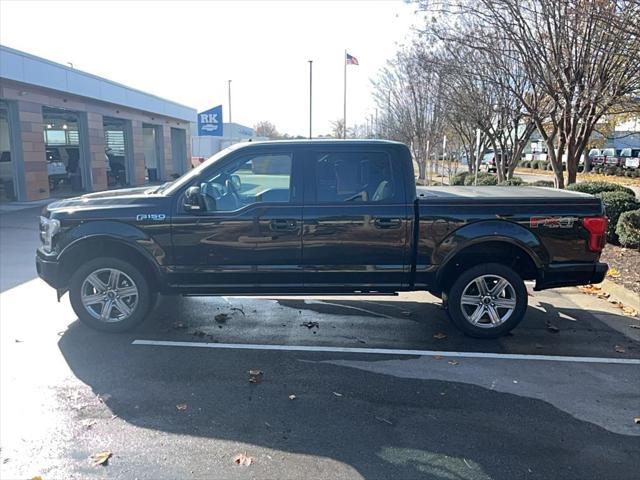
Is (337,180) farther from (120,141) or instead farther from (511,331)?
(120,141)

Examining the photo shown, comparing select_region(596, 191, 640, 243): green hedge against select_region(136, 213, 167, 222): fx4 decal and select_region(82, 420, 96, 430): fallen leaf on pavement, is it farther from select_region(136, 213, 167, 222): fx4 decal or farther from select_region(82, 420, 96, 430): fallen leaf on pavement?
select_region(82, 420, 96, 430): fallen leaf on pavement

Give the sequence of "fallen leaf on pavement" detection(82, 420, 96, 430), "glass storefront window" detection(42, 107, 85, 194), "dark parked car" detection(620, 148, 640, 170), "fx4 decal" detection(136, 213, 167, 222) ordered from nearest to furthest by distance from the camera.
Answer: "fallen leaf on pavement" detection(82, 420, 96, 430) < "fx4 decal" detection(136, 213, 167, 222) < "glass storefront window" detection(42, 107, 85, 194) < "dark parked car" detection(620, 148, 640, 170)

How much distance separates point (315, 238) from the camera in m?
5.10

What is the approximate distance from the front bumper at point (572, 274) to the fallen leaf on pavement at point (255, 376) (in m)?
3.06

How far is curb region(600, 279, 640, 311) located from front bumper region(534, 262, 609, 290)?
147cm

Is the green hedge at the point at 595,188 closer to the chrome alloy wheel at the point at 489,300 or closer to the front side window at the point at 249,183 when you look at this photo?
the chrome alloy wheel at the point at 489,300

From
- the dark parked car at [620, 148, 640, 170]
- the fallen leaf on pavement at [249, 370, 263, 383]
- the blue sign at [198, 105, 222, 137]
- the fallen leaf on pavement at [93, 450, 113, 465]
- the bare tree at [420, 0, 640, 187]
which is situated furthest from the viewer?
the dark parked car at [620, 148, 640, 170]

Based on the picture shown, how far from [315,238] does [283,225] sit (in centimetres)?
35

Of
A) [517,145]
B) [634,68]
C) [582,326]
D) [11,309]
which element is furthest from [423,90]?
[11,309]

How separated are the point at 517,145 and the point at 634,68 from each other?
8376mm

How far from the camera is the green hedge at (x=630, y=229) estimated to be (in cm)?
853

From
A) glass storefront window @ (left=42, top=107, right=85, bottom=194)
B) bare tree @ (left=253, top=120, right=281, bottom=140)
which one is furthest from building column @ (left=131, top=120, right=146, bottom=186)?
bare tree @ (left=253, top=120, right=281, bottom=140)

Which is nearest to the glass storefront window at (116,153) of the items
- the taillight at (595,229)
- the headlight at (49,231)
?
the headlight at (49,231)

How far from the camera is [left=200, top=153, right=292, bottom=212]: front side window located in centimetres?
514
